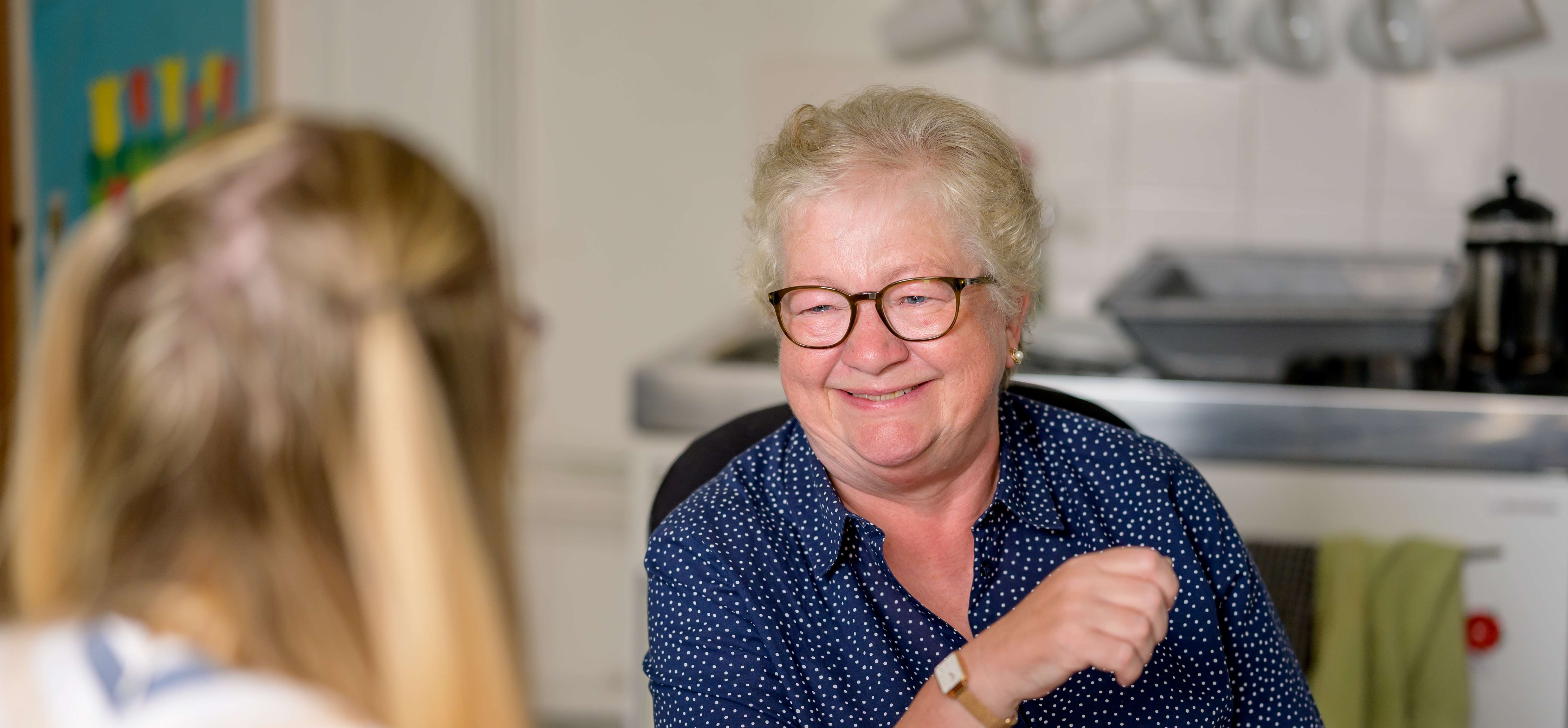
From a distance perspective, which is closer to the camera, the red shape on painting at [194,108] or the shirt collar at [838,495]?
the shirt collar at [838,495]

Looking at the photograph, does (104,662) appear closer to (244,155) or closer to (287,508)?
(287,508)

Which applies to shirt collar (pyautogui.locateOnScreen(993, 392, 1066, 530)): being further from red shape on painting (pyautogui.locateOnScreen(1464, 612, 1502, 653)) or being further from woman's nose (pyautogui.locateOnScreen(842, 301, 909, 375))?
red shape on painting (pyautogui.locateOnScreen(1464, 612, 1502, 653))

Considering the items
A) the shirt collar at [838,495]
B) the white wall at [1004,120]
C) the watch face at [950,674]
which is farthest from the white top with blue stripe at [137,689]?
the white wall at [1004,120]

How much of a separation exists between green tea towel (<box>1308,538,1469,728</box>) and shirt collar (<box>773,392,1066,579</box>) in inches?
30.2

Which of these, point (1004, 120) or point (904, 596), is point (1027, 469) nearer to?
point (904, 596)

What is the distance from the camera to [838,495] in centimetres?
123

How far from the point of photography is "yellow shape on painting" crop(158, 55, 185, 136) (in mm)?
2705

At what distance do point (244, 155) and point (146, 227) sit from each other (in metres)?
0.06

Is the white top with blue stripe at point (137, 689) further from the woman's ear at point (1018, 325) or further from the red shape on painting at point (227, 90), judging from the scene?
the red shape on painting at point (227, 90)

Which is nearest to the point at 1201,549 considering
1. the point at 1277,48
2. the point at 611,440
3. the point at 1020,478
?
the point at 1020,478

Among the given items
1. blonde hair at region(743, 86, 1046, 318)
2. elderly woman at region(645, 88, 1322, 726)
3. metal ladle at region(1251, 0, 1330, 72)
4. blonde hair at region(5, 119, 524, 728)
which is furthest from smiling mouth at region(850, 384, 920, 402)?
metal ladle at region(1251, 0, 1330, 72)

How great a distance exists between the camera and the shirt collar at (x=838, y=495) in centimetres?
116

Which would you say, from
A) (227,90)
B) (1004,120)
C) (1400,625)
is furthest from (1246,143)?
(227,90)

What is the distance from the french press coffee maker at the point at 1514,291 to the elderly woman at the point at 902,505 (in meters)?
1.02
